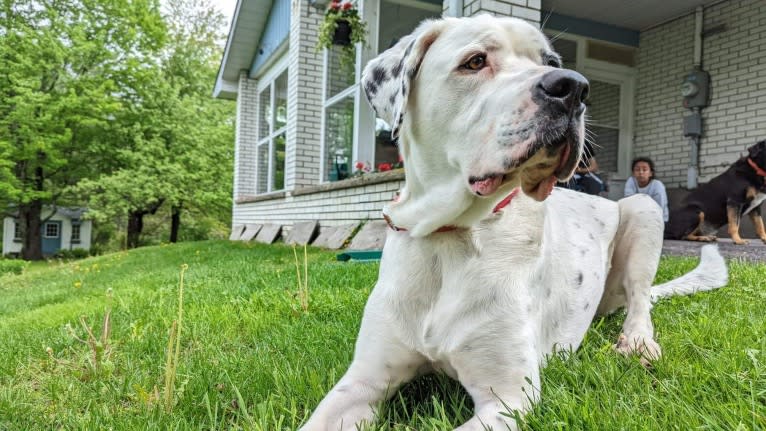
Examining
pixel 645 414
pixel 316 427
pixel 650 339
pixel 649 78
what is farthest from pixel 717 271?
pixel 649 78

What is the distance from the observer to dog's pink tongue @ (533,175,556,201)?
1.62m

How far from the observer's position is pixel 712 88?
8633 millimetres

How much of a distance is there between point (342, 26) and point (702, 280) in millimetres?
6212

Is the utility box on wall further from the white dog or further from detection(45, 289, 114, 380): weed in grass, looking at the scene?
detection(45, 289, 114, 380): weed in grass

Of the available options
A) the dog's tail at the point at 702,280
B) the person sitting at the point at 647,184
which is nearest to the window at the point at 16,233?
the person sitting at the point at 647,184

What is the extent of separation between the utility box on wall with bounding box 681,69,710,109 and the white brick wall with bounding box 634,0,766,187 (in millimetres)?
111

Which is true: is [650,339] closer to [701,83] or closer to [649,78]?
[701,83]

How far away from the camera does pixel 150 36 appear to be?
22.1 m

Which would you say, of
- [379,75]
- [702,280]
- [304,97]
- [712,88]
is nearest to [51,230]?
[304,97]

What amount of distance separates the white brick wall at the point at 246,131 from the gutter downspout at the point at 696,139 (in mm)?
11880

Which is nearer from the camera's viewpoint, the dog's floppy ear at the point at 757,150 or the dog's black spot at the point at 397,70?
the dog's black spot at the point at 397,70

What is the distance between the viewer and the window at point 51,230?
35688 millimetres

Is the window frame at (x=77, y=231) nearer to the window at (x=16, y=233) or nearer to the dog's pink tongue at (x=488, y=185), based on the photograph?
the window at (x=16, y=233)

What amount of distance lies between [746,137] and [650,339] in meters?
7.89
